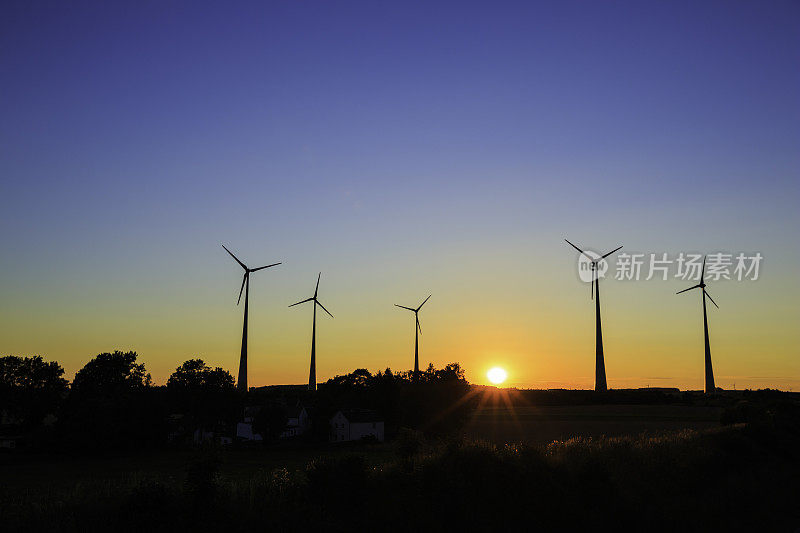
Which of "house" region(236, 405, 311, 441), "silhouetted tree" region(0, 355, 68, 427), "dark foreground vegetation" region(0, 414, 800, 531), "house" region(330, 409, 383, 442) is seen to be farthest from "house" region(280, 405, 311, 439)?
"dark foreground vegetation" region(0, 414, 800, 531)

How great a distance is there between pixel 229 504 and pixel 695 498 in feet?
64.8

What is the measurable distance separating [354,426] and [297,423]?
42.5 feet

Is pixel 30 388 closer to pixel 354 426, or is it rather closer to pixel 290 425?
pixel 290 425

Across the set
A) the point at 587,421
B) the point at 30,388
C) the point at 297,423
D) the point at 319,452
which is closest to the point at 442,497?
the point at 319,452

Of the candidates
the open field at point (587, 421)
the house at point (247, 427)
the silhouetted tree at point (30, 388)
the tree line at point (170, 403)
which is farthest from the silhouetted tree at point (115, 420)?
the open field at point (587, 421)

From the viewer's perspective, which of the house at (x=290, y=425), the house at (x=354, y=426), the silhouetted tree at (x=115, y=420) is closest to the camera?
the silhouetted tree at (x=115, y=420)

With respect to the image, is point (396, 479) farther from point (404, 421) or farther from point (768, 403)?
point (404, 421)

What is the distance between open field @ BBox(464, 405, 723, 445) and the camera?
269ft

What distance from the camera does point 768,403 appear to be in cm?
7181

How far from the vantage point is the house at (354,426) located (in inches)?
4067

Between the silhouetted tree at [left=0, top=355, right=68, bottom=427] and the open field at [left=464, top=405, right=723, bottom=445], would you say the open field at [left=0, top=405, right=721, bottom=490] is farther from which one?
the silhouetted tree at [left=0, top=355, right=68, bottom=427]

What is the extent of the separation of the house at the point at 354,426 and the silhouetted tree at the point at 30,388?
45168 millimetres

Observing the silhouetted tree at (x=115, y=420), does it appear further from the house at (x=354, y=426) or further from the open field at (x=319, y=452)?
the house at (x=354, y=426)

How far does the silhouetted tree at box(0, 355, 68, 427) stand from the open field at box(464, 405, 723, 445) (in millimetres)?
71503
